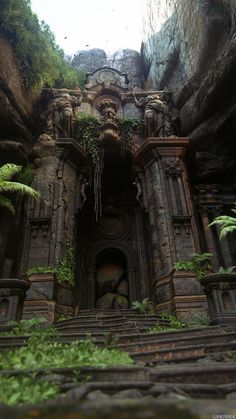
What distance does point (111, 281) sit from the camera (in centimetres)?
1470

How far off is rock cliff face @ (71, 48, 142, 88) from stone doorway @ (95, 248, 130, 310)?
12.1 meters

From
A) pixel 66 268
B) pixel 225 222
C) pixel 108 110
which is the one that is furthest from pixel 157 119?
pixel 66 268

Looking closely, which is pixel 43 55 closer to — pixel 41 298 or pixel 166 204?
pixel 166 204

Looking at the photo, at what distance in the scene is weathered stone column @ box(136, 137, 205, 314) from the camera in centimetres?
1012

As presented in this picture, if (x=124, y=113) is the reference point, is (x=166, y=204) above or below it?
below

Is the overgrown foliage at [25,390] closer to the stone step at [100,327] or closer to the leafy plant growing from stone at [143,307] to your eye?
the stone step at [100,327]

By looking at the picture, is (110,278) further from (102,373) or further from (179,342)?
(102,373)

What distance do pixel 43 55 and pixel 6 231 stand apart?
25.5ft

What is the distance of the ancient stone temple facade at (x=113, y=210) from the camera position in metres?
10.6

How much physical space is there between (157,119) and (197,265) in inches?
275

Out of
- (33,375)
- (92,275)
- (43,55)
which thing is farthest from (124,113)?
(33,375)

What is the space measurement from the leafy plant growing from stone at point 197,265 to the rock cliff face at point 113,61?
14.7 metres

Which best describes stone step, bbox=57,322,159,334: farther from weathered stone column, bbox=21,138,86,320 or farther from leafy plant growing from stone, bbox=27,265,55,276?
leafy plant growing from stone, bbox=27,265,55,276

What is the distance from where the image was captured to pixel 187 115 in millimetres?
14594
